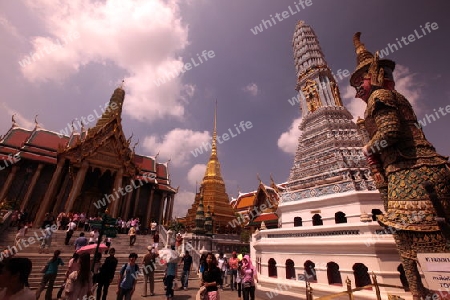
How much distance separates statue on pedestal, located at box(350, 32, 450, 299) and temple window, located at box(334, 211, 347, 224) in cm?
582

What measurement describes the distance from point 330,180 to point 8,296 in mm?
11948

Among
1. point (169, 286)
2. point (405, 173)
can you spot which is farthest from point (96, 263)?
point (405, 173)

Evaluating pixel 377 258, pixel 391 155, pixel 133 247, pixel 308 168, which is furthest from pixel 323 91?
pixel 133 247

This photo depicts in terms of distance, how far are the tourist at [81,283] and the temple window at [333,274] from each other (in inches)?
331

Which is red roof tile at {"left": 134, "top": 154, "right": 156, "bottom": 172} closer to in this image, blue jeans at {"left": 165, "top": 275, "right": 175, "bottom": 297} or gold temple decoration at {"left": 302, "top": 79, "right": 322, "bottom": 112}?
gold temple decoration at {"left": 302, "top": 79, "right": 322, "bottom": 112}

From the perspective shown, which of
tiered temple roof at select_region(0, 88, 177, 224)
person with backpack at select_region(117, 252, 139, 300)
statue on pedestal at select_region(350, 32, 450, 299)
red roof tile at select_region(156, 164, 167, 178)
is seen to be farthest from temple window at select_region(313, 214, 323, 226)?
red roof tile at select_region(156, 164, 167, 178)

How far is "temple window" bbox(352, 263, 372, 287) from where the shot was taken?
8164 millimetres

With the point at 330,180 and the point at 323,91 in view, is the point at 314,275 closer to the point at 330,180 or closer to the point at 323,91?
the point at 330,180

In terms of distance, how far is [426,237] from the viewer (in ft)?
13.4

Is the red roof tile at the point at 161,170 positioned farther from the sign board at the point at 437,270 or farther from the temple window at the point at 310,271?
the sign board at the point at 437,270

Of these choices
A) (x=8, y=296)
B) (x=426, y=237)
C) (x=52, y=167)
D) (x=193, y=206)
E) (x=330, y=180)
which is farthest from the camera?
(x=193, y=206)

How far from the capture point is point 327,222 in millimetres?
10750

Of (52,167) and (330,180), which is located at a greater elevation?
(52,167)

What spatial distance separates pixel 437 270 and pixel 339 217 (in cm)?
755
